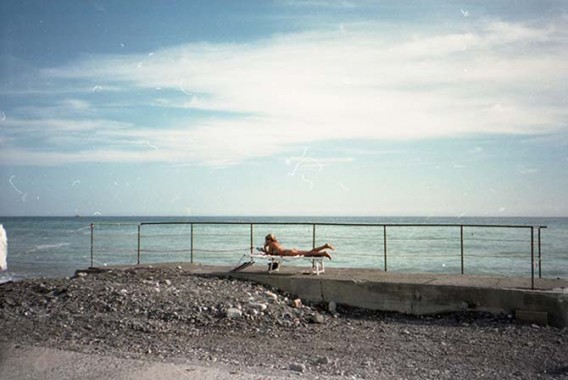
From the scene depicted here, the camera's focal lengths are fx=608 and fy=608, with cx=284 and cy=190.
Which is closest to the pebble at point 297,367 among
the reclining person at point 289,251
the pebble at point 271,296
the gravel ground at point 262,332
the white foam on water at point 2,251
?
the gravel ground at point 262,332

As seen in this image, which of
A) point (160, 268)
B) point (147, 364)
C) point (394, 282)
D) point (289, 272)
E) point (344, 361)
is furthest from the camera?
point (160, 268)

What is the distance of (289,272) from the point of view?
37.6 feet

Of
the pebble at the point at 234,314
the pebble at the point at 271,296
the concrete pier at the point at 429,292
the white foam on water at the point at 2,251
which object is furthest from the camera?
the pebble at the point at 271,296

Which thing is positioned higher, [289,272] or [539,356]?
[289,272]

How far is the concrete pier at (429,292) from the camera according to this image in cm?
912

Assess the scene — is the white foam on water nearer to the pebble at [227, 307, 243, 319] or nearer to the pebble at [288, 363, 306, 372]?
the pebble at [288, 363, 306, 372]

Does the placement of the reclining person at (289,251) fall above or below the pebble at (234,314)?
above

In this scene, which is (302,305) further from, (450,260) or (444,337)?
(450,260)

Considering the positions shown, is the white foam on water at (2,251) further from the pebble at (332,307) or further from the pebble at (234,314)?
the pebble at (332,307)

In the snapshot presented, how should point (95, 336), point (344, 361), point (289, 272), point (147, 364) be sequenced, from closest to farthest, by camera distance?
1. point (147, 364)
2. point (344, 361)
3. point (95, 336)
4. point (289, 272)

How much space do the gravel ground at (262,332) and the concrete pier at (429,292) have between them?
175mm

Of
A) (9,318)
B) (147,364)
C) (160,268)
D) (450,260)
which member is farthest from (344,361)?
(450,260)

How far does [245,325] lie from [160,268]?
4187 mm

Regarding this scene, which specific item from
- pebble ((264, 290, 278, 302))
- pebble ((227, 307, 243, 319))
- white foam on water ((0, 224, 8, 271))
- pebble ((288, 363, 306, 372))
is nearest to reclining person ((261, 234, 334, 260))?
pebble ((264, 290, 278, 302))
